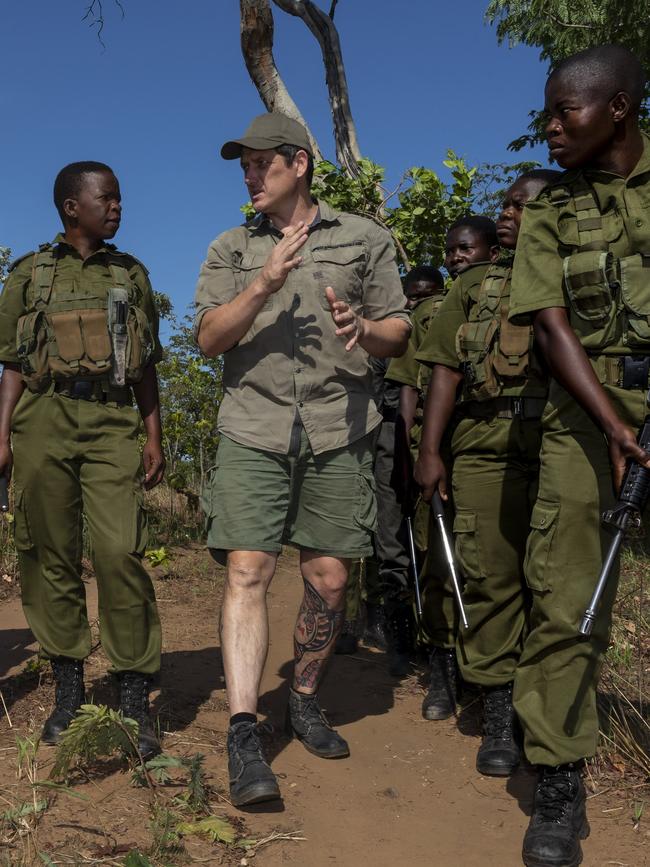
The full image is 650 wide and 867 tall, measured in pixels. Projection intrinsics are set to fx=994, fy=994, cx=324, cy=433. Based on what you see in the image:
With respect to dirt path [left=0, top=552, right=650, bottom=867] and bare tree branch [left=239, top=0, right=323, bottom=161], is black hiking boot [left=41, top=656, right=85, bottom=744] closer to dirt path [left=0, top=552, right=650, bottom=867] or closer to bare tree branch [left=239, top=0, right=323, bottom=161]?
dirt path [left=0, top=552, right=650, bottom=867]

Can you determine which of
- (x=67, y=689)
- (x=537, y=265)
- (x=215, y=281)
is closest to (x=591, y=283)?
(x=537, y=265)

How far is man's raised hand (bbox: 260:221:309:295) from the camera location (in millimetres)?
3588

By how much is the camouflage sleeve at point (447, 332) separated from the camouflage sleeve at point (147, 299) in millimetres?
1165

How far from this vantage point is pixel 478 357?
4137mm

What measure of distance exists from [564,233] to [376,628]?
3.35 meters

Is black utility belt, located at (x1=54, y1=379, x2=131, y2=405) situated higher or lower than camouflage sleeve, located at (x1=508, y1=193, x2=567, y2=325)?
lower

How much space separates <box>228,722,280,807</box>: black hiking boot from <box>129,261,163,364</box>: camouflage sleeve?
5.65 feet

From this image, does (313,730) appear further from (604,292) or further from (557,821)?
(604,292)

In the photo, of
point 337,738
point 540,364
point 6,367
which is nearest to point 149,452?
point 6,367

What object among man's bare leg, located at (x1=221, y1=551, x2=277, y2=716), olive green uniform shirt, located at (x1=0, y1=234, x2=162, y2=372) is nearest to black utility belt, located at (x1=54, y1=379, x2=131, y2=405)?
olive green uniform shirt, located at (x1=0, y1=234, x2=162, y2=372)

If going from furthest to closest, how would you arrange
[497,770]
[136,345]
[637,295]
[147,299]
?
[147,299] < [136,345] < [497,770] < [637,295]

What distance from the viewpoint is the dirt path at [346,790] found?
10.3 feet

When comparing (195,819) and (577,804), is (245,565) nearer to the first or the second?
(195,819)

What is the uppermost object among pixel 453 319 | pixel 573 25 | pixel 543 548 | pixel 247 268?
pixel 573 25
